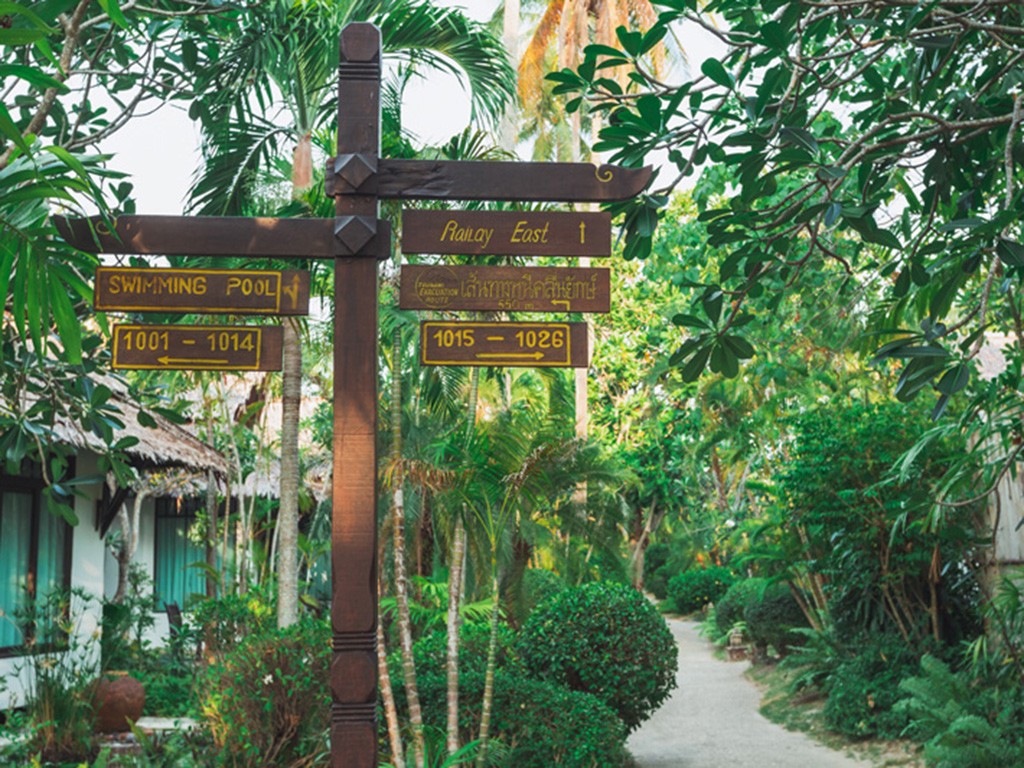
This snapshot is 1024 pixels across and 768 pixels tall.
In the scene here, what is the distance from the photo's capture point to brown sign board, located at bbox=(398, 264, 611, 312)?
17.4 ft

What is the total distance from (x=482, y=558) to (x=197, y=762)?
3176 mm

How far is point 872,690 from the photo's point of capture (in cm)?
1139

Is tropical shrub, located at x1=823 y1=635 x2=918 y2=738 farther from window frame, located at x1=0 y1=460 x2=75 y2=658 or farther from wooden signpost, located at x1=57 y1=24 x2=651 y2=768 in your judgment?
window frame, located at x1=0 y1=460 x2=75 y2=658

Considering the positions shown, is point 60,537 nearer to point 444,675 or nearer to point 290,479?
point 290,479

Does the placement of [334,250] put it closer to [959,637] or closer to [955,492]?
[955,492]

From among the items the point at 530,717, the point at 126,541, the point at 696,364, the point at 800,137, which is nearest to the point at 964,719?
the point at 530,717

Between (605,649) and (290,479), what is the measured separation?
348 centimetres

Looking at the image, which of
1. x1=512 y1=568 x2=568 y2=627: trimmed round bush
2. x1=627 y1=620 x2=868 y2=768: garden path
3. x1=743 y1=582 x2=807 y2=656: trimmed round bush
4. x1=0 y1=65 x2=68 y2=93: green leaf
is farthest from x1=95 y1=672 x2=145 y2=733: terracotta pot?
x1=743 y1=582 x2=807 y2=656: trimmed round bush

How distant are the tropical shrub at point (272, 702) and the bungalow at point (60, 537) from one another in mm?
3062

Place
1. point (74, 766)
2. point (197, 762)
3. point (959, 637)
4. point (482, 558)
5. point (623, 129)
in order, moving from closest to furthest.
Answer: point (623, 129)
point (197, 762)
point (74, 766)
point (482, 558)
point (959, 637)

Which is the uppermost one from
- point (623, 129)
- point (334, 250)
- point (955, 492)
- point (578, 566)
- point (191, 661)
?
point (623, 129)

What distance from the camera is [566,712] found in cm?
884

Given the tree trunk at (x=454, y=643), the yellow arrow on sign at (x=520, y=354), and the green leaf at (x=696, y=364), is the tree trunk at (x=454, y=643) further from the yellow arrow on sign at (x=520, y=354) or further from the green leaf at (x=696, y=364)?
the green leaf at (x=696, y=364)

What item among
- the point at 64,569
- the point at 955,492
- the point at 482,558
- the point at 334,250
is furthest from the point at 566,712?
the point at 64,569
